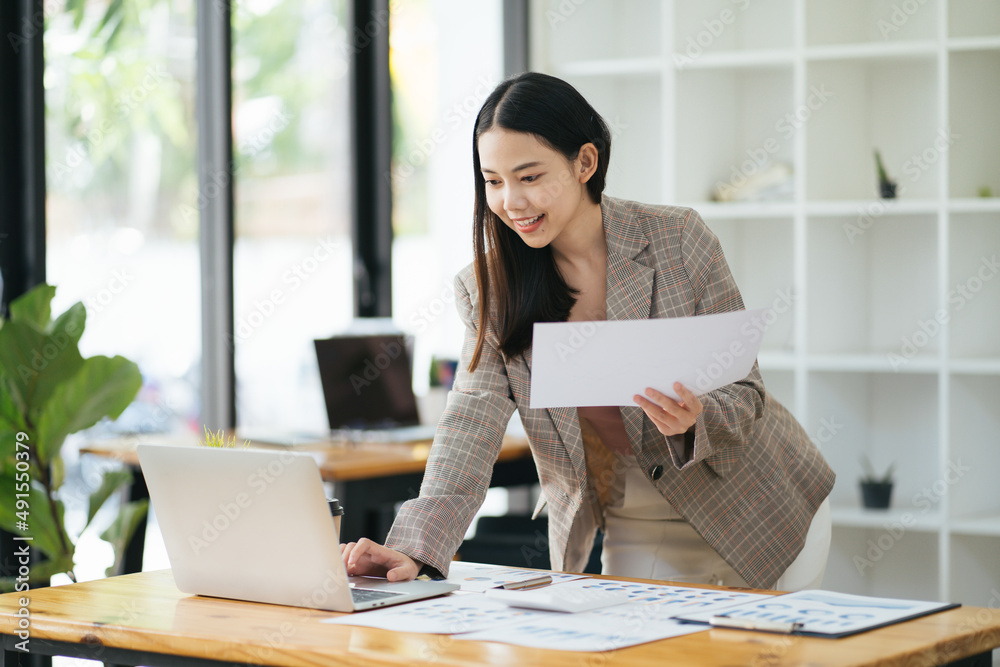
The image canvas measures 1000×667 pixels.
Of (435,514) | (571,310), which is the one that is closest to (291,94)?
(571,310)

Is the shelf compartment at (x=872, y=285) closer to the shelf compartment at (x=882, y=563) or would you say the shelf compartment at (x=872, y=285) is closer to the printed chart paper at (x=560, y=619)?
the shelf compartment at (x=882, y=563)

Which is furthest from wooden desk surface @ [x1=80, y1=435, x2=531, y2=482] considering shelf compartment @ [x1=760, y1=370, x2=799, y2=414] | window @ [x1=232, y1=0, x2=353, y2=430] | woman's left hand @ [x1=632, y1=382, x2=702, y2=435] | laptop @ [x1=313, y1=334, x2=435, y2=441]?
woman's left hand @ [x1=632, y1=382, x2=702, y2=435]

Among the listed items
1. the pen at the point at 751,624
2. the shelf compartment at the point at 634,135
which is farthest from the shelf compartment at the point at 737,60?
the pen at the point at 751,624

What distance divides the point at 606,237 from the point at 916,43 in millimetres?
1818

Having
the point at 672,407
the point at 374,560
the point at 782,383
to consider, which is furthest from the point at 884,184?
the point at 374,560

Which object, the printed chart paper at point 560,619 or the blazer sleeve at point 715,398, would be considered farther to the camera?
the blazer sleeve at point 715,398

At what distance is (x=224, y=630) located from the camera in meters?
1.38

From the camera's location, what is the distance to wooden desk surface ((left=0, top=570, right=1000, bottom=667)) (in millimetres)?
1201

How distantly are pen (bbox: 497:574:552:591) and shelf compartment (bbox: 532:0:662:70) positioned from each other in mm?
2491

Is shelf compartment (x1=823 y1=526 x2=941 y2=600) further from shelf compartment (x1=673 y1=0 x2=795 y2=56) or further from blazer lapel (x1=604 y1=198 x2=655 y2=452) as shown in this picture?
blazer lapel (x1=604 y1=198 x2=655 y2=452)

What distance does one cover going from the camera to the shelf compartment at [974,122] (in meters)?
3.36

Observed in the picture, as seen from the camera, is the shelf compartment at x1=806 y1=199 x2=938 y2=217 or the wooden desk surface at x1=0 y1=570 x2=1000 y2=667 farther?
the shelf compartment at x1=806 y1=199 x2=938 y2=217

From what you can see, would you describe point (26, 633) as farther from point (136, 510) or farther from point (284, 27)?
point (284, 27)

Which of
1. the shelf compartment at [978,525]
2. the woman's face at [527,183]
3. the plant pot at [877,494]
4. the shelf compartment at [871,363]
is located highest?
the woman's face at [527,183]
